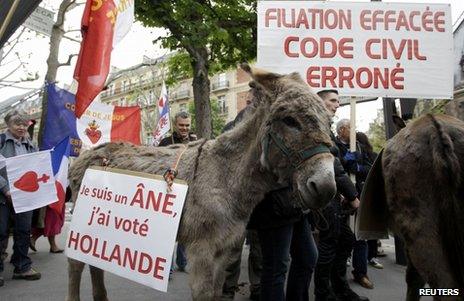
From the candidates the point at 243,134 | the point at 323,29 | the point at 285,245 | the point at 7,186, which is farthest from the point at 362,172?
the point at 7,186

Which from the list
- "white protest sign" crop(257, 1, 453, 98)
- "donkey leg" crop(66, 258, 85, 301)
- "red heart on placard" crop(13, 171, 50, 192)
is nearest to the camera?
"donkey leg" crop(66, 258, 85, 301)

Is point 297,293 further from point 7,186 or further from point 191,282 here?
point 7,186

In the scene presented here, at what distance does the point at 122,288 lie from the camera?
205 inches

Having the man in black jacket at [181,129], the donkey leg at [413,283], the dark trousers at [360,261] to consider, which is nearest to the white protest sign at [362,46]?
the man in black jacket at [181,129]

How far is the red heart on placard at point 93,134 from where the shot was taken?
634cm

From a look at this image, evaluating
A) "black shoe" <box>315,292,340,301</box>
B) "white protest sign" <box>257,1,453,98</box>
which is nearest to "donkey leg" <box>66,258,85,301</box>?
"black shoe" <box>315,292,340,301</box>

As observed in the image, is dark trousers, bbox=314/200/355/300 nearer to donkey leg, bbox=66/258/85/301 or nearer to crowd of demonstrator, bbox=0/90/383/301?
crowd of demonstrator, bbox=0/90/383/301

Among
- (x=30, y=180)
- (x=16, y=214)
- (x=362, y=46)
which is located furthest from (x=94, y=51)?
(x=362, y=46)

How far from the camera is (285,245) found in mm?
3344

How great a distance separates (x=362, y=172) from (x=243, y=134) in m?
3.51

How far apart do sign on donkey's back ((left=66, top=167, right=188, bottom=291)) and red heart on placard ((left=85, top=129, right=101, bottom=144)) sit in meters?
3.08

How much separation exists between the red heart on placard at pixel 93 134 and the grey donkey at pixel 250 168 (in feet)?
11.5

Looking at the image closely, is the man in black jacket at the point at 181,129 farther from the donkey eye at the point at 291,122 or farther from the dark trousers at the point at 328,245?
the donkey eye at the point at 291,122

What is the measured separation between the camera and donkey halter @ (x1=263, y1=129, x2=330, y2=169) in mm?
2455
